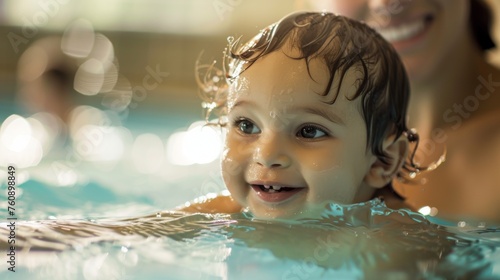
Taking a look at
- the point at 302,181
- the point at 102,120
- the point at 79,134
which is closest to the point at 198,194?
the point at 302,181

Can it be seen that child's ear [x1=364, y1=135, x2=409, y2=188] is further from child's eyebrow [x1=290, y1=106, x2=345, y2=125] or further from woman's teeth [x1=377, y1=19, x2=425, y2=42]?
woman's teeth [x1=377, y1=19, x2=425, y2=42]

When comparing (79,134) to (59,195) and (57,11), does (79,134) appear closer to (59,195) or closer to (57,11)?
(59,195)

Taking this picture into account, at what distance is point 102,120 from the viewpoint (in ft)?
17.1

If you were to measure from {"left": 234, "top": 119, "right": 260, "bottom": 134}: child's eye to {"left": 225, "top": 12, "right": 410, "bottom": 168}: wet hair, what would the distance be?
10 centimetres

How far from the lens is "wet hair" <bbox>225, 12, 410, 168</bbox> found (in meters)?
1.47

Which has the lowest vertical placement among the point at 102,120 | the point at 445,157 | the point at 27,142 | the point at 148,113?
the point at 445,157

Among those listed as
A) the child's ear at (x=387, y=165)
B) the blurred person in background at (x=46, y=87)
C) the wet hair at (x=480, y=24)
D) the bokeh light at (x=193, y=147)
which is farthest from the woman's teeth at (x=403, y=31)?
the blurred person in background at (x=46, y=87)

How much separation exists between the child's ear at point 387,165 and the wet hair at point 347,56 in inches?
0.5

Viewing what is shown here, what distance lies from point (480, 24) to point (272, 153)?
1.38 metres

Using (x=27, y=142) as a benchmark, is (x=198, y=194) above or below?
below

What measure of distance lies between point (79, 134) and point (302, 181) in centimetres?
316

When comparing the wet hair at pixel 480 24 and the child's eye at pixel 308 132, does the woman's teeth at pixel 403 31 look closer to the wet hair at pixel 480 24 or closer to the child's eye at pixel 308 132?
the wet hair at pixel 480 24

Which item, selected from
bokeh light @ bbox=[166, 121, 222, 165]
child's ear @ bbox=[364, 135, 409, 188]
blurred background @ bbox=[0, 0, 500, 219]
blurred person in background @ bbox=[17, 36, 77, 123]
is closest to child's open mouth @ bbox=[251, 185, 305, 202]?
child's ear @ bbox=[364, 135, 409, 188]

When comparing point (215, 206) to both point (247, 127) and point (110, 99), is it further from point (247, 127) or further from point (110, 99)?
point (110, 99)
